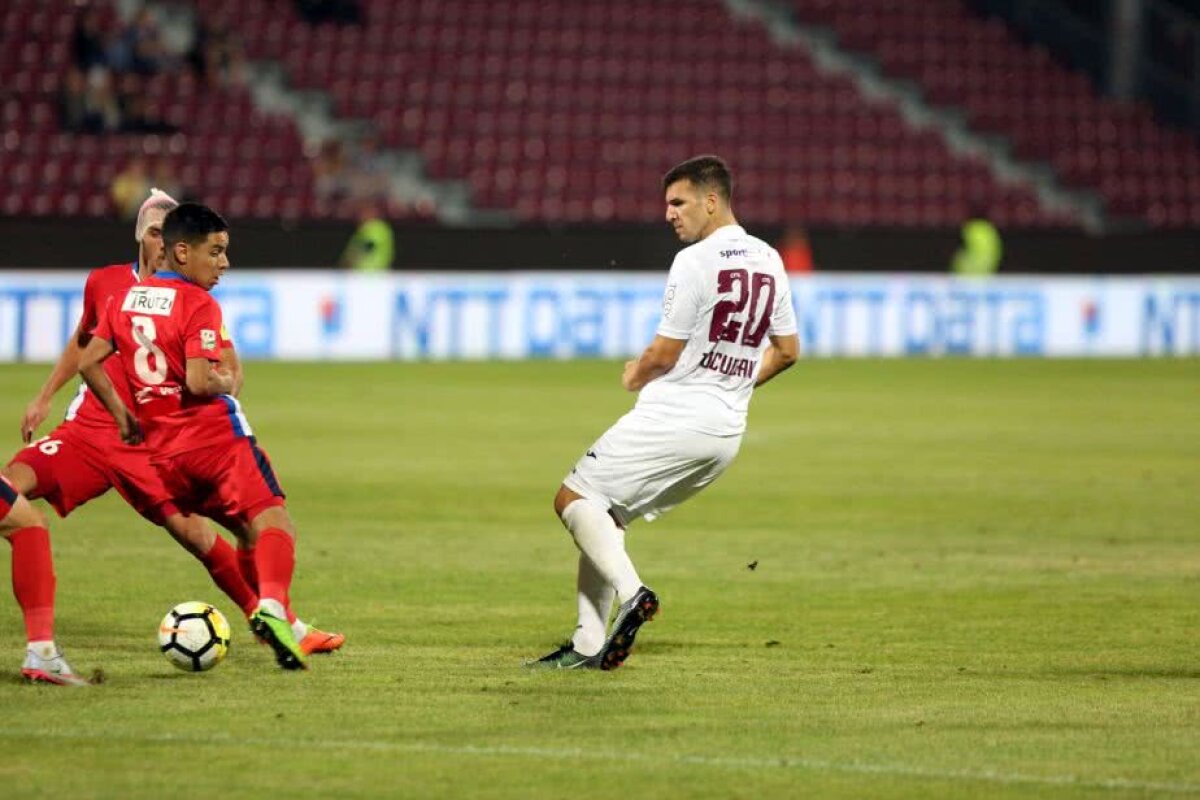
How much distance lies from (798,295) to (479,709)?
2318 cm

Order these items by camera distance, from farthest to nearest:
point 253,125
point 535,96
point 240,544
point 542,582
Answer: point 535,96 → point 253,125 → point 542,582 → point 240,544

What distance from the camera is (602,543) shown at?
8.24m

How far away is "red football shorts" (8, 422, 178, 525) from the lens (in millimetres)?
8258

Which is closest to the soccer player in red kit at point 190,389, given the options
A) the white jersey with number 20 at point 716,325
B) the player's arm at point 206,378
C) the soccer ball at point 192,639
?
the player's arm at point 206,378

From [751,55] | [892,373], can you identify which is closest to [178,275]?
[892,373]

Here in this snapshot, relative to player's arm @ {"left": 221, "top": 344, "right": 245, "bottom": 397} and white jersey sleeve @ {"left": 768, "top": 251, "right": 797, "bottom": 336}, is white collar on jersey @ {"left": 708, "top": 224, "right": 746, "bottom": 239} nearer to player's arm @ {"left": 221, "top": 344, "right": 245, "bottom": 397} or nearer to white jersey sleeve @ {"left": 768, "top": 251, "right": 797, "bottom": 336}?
white jersey sleeve @ {"left": 768, "top": 251, "right": 797, "bottom": 336}

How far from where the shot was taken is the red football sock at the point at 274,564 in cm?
801

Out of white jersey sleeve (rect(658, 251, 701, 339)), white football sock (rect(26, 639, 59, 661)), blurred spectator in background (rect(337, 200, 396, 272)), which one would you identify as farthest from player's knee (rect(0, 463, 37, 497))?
blurred spectator in background (rect(337, 200, 396, 272))

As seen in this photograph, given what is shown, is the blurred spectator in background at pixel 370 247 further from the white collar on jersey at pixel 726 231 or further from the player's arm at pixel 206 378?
the player's arm at pixel 206 378

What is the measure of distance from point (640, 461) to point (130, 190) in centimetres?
2229

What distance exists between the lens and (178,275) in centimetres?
824

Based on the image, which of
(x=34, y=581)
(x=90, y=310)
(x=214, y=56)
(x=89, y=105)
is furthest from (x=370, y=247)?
(x=34, y=581)

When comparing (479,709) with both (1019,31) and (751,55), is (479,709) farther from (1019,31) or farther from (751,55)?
(1019,31)

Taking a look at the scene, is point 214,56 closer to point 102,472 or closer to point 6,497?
point 102,472
